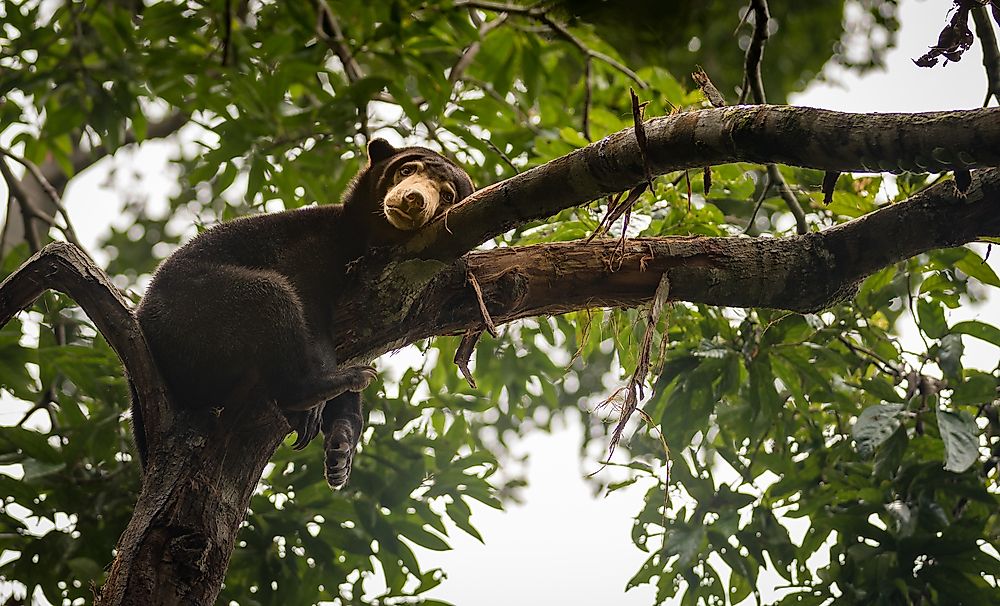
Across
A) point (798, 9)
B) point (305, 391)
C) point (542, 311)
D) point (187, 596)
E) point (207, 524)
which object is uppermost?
point (798, 9)

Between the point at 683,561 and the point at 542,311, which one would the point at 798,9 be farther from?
the point at 683,561

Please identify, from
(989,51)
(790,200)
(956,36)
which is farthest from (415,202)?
(989,51)

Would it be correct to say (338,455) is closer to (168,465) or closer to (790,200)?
(168,465)

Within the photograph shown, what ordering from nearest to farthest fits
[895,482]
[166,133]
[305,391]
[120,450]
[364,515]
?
[305,391], [895,482], [364,515], [120,450], [166,133]

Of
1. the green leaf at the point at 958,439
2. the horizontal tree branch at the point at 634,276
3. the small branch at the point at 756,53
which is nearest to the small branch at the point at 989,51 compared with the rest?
the horizontal tree branch at the point at 634,276

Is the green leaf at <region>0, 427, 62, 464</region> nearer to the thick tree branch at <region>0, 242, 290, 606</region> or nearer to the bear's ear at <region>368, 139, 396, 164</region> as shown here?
the thick tree branch at <region>0, 242, 290, 606</region>

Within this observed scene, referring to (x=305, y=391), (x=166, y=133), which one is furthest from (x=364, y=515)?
(x=166, y=133)

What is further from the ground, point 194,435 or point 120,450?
point 120,450

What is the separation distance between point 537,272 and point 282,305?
979 millimetres

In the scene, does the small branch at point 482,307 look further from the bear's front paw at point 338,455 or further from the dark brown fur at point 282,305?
the bear's front paw at point 338,455

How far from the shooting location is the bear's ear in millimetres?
4176

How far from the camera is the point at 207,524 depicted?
2.65 m

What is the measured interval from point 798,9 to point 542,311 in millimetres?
1436

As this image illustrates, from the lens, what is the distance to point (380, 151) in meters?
4.19
